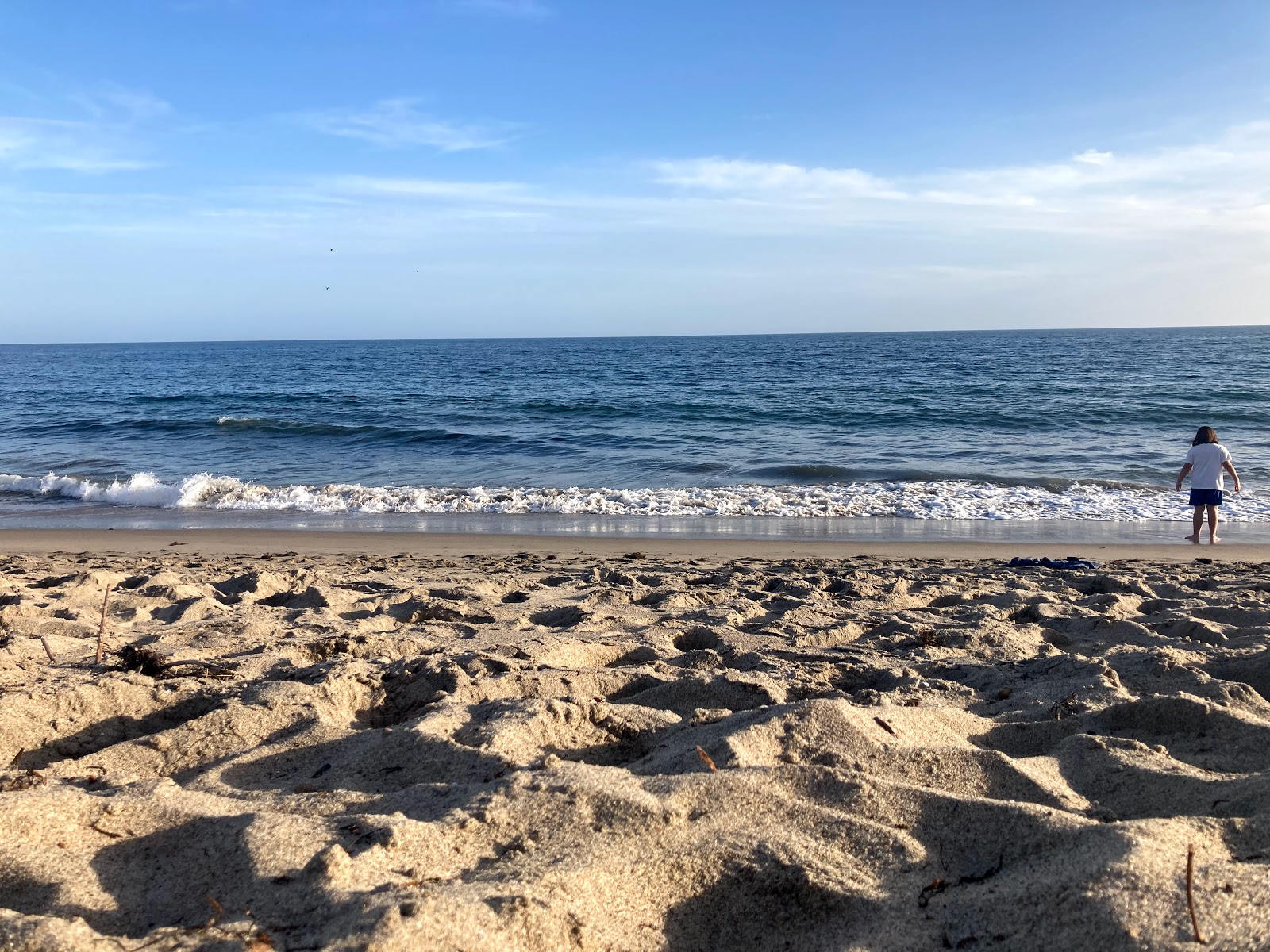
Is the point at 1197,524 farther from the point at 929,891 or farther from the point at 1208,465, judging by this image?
the point at 929,891

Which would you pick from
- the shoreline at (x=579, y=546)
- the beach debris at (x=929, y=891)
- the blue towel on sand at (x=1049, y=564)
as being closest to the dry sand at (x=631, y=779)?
the beach debris at (x=929, y=891)

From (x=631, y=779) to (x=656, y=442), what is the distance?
16.3 m

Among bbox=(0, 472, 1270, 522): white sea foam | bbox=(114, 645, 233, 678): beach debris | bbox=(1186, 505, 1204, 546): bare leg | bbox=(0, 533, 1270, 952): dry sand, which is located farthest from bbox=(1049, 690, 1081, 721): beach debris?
bbox=(0, 472, 1270, 522): white sea foam

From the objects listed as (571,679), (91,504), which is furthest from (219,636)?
(91,504)

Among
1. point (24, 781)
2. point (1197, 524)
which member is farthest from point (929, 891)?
point (1197, 524)

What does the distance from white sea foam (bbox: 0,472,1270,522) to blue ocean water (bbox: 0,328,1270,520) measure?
48mm

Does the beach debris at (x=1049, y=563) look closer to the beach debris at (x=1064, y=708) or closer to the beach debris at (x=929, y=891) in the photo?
the beach debris at (x=1064, y=708)

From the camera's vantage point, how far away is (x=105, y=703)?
298cm

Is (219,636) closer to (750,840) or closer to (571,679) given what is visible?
(571,679)

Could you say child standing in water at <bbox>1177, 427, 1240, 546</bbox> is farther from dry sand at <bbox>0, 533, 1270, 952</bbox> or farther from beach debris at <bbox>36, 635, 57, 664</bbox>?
beach debris at <bbox>36, 635, 57, 664</bbox>

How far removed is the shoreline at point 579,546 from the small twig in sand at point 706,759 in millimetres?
5732

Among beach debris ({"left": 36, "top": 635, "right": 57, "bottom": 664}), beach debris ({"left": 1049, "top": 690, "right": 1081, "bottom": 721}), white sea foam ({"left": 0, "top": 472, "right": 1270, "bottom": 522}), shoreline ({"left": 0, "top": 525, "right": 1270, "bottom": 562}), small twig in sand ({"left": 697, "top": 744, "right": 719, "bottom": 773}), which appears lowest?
shoreline ({"left": 0, "top": 525, "right": 1270, "bottom": 562})

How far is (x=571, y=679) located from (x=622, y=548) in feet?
17.3

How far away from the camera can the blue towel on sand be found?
709 centimetres
